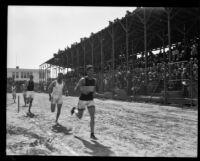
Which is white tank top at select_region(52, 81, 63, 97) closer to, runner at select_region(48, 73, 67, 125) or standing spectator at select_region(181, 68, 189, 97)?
runner at select_region(48, 73, 67, 125)

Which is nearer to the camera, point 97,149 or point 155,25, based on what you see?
point 97,149

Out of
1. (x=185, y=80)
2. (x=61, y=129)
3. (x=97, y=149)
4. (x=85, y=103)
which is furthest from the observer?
(x=185, y=80)

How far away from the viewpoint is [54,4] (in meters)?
4.89

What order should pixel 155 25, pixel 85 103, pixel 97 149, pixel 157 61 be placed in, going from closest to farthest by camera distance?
pixel 97 149 → pixel 85 103 → pixel 155 25 → pixel 157 61

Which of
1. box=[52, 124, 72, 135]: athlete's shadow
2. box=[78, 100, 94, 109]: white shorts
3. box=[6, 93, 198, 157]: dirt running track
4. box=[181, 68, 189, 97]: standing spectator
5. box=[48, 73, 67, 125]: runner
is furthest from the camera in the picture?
box=[181, 68, 189, 97]: standing spectator

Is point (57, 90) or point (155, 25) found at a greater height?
point (155, 25)

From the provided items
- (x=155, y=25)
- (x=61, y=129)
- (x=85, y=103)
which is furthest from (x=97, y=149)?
(x=155, y=25)

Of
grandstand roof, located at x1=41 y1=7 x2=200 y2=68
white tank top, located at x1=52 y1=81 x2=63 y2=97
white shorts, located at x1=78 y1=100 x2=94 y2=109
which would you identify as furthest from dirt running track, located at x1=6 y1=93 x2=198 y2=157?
grandstand roof, located at x1=41 y1=7 x2=200 y2=68

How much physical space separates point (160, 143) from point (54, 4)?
3.83 meters

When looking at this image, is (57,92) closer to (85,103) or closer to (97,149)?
(85,103)

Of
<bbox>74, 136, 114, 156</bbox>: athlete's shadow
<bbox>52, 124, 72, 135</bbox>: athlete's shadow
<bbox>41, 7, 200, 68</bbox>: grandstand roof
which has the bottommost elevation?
<bbox>74, 136, 114, 156</bbox>: athlete's shadow

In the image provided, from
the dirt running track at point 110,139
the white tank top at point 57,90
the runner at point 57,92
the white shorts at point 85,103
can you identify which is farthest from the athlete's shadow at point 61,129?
the white tank top at point 57,90
